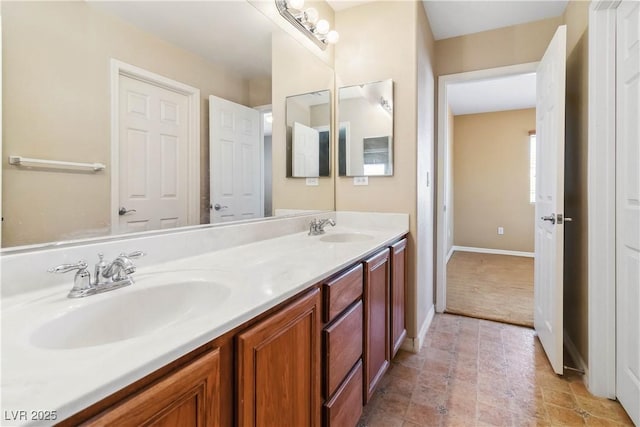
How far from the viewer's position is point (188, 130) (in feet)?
3.83

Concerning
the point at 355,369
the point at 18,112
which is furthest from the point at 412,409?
the point at 18,112

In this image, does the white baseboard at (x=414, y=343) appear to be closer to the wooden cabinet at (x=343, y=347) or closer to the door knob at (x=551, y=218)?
the wooden cabinet at (x=343, y=347)

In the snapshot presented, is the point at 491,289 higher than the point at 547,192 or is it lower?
lower

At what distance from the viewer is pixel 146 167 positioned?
1037 millimetres

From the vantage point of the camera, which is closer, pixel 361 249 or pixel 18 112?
pixel 18 112

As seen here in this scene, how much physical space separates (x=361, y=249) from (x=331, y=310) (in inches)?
15.3

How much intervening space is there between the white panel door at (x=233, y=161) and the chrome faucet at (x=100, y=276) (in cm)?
50

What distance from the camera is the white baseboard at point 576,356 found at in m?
1.70

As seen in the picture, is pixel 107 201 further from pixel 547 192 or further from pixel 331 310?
pixel 547 192

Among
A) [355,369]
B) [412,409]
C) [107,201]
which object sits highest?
A: [107,201]

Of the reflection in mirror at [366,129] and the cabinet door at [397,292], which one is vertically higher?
the reflection in mirror at [366,129]

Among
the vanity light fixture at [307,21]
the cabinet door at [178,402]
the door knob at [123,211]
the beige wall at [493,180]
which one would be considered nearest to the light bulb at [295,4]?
the vanity light fixture at [307,21]

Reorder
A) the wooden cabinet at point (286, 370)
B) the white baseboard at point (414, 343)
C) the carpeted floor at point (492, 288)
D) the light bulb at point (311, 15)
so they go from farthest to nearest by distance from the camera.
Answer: the carpeted floor at point (492, 288) < the white baseboard at point (414, 343) < the light bulb at point (311, 15) < the wooden cabinet at point (286, 370)

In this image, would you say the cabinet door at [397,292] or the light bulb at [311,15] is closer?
the cabinet door at [397,292]
